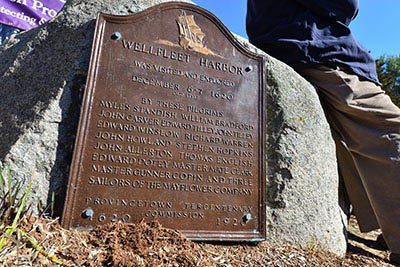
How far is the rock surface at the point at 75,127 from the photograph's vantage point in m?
1.79

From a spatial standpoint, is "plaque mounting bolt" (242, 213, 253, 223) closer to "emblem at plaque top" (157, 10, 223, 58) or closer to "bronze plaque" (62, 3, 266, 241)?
"bronze plaque" (62, 3, 266, 241)

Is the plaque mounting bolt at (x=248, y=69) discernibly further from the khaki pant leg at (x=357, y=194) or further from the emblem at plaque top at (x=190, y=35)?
the khaki pant leg at (x=357, y=194)

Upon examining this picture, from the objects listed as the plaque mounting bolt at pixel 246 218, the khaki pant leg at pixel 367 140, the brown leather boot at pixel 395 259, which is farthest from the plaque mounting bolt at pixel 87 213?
the brown leather boot at pixel 395 259

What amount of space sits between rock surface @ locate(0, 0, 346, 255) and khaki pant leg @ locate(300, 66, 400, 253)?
278 millimetres

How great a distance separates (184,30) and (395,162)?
1.89 m

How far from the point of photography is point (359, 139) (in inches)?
113

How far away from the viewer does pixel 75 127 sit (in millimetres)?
1873

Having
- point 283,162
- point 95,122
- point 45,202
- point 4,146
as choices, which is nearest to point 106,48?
point 95,122

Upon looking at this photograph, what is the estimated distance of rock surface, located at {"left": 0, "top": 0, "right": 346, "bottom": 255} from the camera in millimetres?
1787

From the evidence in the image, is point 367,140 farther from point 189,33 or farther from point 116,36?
point 116,36

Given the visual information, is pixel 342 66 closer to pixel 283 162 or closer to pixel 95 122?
pixel 283 162

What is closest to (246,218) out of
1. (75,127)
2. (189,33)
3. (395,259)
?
(75,127)

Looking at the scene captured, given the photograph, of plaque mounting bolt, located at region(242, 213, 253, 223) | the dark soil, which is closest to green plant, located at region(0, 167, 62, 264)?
the dark soil

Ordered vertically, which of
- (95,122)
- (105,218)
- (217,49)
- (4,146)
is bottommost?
(105,218)
